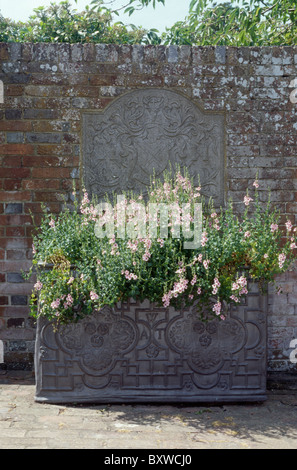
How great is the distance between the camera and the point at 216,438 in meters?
3.40

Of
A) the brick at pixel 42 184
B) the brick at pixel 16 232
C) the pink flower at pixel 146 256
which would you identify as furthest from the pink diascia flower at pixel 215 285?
the brick at pixel 16 232

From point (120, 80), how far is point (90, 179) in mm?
892

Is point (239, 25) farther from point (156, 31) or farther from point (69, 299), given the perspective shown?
point (69, 299)

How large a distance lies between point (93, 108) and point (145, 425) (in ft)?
8.72

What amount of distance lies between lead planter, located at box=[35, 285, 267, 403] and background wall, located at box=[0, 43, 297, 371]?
0.98 meters

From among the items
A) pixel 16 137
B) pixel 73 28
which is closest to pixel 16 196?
pixel 16 137

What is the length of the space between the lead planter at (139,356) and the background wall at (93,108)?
38.4 inches

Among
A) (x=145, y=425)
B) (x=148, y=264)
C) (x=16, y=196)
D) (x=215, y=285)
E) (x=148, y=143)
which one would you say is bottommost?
(x=145, y=425)

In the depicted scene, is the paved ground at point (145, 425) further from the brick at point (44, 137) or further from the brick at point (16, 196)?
the brick at point (44, 137)

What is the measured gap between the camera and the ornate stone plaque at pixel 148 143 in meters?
4.84

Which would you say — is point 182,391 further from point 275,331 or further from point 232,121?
point 232,121

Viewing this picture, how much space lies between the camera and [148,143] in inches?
192

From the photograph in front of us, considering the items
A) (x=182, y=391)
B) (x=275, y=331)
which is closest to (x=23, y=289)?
(x=182, y=391)

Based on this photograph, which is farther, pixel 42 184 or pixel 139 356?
pixel 42 184
